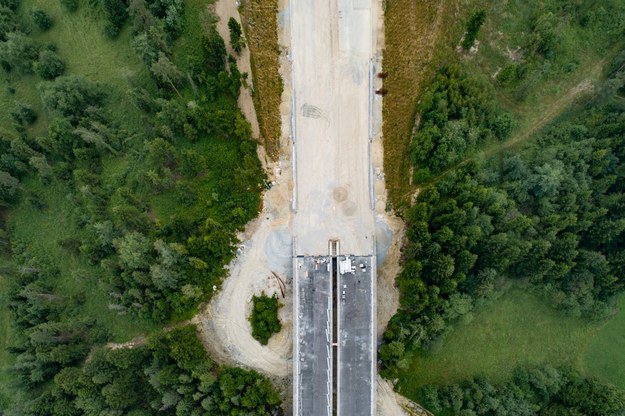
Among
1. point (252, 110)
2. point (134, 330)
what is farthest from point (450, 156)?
point (134, 330)

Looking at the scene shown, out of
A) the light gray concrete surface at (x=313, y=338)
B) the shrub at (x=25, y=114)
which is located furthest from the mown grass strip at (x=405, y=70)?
the shrub at (x=25, y=114)

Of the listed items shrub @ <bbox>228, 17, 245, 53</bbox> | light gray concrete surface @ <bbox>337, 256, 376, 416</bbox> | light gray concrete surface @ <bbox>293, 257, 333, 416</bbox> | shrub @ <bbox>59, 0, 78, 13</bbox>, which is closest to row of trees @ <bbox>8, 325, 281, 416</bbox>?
light gray concrete surface @ <bbox>293, 257, 333, 416</bbox>

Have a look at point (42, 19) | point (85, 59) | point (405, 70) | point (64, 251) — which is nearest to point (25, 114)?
point (85, 59)

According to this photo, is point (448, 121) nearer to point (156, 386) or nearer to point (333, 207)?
point (333, 207)

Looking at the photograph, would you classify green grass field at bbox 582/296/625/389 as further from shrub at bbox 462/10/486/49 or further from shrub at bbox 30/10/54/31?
shrub at bbox 30/10/54/31

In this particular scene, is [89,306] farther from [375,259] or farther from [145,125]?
[375,259]

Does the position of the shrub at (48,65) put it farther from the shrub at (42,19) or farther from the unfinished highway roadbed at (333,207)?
the unfinished highway roadbed at (333,207)
